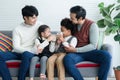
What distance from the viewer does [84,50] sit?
320cm

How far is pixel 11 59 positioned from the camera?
3.20 m

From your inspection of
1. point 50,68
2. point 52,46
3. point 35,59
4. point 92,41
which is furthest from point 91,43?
point 35,59

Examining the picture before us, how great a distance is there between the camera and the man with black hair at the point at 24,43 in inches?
121

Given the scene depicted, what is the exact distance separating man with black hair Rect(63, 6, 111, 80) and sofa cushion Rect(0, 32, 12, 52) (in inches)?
30.8

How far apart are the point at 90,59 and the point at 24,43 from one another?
833 mm

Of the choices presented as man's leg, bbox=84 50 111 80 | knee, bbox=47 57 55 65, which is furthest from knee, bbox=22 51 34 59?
man's leg, bbox=84 50 111 80

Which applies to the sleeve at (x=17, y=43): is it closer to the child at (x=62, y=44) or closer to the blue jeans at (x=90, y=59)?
the child at (x=62, y=44)

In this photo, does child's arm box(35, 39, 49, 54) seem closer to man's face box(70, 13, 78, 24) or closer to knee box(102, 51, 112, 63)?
man's face box(70, 13, 78, 24)

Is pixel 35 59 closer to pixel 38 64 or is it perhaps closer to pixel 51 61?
pixel 38 64

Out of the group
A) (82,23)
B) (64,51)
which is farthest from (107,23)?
(64,51)

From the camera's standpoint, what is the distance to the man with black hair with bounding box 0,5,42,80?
10.1 ft

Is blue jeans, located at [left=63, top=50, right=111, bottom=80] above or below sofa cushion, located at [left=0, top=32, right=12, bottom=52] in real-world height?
below

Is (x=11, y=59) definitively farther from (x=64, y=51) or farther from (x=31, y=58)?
(x=64, y=51)

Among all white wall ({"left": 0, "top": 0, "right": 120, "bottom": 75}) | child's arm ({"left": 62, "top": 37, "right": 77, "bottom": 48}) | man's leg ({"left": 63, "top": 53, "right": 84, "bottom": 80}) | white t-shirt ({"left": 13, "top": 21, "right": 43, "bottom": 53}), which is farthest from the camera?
white wall ({"left": 0, "top": 0, "right": 120, "bottom": 75})
